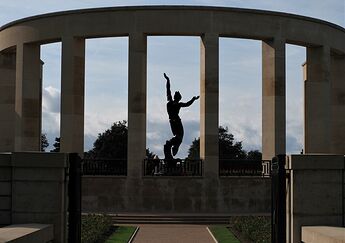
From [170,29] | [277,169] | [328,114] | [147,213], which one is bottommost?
[147,213]

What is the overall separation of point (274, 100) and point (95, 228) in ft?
48.8

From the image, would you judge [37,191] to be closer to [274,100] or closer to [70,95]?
[70,95]

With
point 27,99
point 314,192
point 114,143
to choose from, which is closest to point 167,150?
point 27,99

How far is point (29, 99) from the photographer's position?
35062mm

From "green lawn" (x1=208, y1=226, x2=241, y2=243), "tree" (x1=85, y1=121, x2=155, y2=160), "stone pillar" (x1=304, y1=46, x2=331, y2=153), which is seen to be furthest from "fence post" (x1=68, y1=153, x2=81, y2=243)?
"tree" (x1=85, y1=121, x2=155, y2=160)

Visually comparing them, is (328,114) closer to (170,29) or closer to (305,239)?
(170,29)

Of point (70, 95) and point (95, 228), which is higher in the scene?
point (70, 95)

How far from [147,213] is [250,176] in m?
5.66

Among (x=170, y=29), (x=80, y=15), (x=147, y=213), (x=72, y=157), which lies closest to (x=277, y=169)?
(x=72, y=157)

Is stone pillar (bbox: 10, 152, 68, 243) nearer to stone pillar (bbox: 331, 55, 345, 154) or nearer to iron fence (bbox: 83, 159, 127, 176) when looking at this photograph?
iron fence (bbox: 83, 159, 127, 176)

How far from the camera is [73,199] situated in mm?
12750

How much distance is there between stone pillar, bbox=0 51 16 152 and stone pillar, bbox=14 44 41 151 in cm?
358

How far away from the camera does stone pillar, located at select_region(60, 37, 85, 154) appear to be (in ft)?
110

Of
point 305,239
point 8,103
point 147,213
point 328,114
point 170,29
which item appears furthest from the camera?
point 8,103
